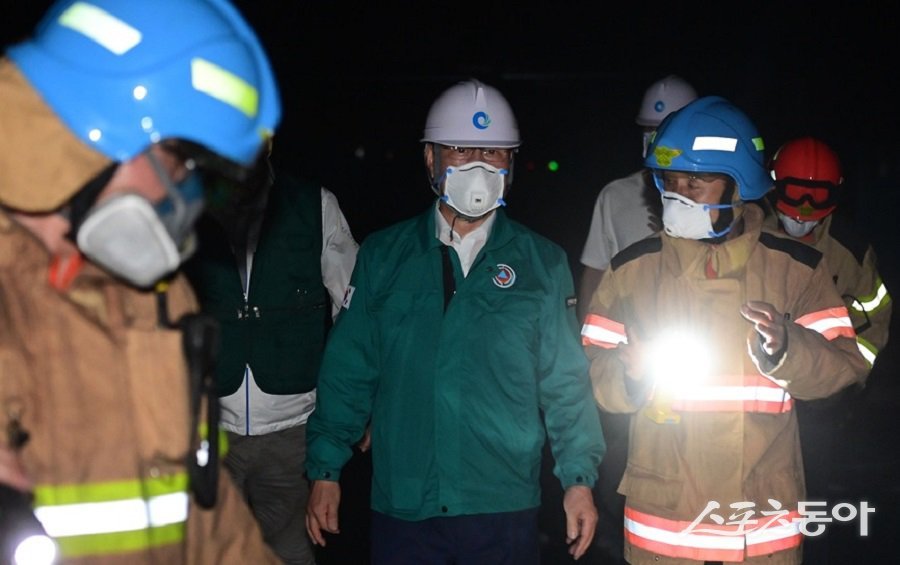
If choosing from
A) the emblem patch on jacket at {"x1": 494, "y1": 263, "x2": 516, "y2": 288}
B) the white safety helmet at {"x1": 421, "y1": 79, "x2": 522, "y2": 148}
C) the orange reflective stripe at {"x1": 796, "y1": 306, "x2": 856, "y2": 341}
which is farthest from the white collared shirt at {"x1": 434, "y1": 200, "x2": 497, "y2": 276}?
the orange reflective stripe at {"x1": 796, "y1": 306, "x2": 856, "y2": 341}

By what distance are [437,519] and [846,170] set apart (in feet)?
38.9

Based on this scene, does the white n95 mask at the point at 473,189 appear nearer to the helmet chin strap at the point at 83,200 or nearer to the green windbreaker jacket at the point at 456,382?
the green windbreaker jacket at the point at 456,382

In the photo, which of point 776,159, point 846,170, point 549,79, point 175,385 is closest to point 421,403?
point 175,385

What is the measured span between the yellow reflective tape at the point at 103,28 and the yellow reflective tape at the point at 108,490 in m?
0.86

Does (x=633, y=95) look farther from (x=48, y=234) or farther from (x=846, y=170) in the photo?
(x=48, y=234)

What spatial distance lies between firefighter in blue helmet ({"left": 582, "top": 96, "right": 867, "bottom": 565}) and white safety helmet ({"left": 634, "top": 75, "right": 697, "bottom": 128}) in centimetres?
248

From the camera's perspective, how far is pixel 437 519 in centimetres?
411

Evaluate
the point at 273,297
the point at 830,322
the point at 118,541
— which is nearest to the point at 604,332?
the point at 830,322

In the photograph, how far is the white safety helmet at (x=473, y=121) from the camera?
4.53 metres

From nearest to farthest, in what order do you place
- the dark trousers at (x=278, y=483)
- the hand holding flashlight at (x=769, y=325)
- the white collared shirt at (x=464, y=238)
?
the hand holding flashlight at (x=769, y=325)
the white collared shirt at (x=464, y=238)
the dark trousers at (x=278, y=483)

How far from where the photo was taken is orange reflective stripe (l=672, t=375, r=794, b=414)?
13.0ft

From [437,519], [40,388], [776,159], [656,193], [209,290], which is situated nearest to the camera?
[40,388]

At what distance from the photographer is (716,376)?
4.01 meters

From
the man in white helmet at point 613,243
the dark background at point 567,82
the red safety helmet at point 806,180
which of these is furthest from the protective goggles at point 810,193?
the dark background at point 567,82
